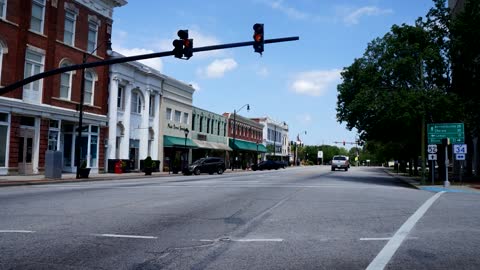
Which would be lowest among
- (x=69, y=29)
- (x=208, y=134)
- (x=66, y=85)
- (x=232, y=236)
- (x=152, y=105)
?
(x=232, y=236)

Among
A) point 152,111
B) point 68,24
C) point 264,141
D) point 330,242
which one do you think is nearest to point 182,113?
point 152,111

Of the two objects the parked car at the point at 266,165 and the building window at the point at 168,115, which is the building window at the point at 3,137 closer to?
the building window at the point at 168,115

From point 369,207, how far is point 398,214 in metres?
1.55

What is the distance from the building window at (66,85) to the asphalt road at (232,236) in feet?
69.4

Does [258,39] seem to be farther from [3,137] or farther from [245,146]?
[245,146]

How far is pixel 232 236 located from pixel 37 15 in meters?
27.8

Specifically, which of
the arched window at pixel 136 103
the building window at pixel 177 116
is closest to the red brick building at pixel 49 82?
the arched window at pixel 136 103

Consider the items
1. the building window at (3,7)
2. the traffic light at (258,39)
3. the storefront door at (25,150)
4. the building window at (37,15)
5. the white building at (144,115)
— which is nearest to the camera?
the traffic light at (258,39)

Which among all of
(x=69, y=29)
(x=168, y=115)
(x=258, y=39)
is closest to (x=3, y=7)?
(x=69, y=29)

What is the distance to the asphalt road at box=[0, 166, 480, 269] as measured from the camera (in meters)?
6.58

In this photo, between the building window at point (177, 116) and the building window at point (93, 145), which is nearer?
the building window at point (93, 145)

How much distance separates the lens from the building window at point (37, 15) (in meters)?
30.5

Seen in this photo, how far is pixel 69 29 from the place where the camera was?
33969 mm

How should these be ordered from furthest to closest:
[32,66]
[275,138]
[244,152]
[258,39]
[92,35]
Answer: [275,138] < [244,152] < [92,35] < [32,66] < [258,39]
